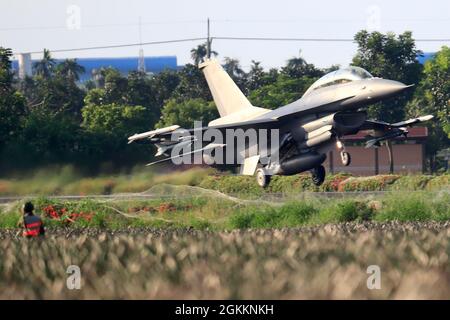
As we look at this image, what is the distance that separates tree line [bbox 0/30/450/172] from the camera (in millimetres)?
46938

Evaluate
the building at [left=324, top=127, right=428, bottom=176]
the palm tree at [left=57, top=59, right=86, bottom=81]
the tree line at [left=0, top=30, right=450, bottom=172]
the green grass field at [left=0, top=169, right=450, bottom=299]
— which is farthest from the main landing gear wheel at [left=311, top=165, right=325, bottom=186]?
the palm tree at [left=57, top=59, right=86, bottom=81]

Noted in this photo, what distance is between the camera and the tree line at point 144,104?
46938mm

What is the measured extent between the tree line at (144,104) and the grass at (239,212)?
7.40 meters

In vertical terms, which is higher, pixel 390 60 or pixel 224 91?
pixel 390 60

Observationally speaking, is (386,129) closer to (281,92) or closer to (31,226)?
(31,226)

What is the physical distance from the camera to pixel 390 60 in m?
83.1

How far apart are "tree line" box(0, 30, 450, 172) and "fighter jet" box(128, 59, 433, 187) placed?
5836mm

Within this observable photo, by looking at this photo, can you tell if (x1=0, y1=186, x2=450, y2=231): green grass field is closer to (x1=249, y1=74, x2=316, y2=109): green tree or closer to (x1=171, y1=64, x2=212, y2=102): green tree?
(x1=249, y1=74, x2=316, y2=109): green tree

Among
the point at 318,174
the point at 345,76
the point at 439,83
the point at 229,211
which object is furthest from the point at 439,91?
the point at 229,211

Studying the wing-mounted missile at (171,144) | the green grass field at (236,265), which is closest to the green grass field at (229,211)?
the green grass field at (236,265)

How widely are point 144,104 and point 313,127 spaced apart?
6685 centimetres

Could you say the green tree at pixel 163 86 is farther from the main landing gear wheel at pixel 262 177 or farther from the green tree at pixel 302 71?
the main landing gear wheel at pixel 262 177

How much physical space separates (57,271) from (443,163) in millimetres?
70985
